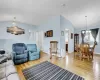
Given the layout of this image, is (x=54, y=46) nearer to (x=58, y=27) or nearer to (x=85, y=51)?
(x=58, y=27)

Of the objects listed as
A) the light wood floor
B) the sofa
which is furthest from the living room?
the sofa

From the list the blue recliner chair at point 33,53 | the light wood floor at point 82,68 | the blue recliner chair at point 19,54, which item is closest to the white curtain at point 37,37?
the blue recliner chair at point 33,53

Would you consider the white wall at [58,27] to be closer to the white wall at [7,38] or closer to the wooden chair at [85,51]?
the wooden chair at [85,51]

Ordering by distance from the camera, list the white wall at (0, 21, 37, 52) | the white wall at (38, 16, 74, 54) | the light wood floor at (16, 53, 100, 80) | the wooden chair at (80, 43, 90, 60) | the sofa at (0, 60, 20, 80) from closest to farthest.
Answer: the sofa at (0, 60, 20, 80)
the light wood floor at (16, 53, 100, 80)
the wooden chair at (80, 43, 90, 60)
the white wall at (38, 16, 74, 54)
the white wall at (0, 21, 37, 52)

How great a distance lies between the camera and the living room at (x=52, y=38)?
312 centimetres

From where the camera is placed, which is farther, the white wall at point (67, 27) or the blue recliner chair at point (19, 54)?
the white wall at point (67, 27)

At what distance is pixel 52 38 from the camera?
5906mm

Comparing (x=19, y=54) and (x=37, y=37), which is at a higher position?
(x=37, y=37)

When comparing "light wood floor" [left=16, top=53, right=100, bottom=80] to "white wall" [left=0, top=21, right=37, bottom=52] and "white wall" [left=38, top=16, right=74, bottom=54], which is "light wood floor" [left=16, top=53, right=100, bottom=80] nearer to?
"white wall" [left=38, top=16, right=74, bottom=54]

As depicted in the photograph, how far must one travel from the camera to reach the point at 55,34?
561 cm

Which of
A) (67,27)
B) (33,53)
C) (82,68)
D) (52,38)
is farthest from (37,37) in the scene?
(82,68)

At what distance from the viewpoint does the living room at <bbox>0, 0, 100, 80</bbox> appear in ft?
10.2

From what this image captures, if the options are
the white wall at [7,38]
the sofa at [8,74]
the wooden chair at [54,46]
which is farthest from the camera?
the white wall at [7,38]

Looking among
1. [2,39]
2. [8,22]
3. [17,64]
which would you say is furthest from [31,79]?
[8,22]
